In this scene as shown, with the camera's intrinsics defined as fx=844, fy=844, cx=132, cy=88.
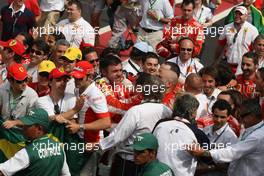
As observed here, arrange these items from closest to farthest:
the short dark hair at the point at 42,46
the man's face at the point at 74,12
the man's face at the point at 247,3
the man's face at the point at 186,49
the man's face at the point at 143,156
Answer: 1. the man's face at the point at 143,156
2. the short dark hair at the point at 42,46
3. the man's face at the point at 186,49
4. the man's face at the point at 74,12
5. the man's face at the point at 247,3

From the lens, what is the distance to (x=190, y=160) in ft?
29.9

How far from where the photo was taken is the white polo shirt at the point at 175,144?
8969mm

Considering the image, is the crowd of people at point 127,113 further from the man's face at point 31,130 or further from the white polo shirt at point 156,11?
the white polo shirt at point 156,11

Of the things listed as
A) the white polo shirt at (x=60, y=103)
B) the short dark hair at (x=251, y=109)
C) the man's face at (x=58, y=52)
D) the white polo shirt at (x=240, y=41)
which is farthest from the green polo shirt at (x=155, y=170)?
the white polo shirt at (x=240, y=41)

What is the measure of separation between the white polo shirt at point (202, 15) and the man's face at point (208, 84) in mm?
3593

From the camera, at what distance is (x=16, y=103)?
1021 centimetres

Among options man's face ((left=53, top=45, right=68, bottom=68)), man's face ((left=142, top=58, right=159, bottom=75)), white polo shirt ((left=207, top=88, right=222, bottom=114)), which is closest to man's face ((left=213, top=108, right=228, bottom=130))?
white polo shirt ((left=207, top=88, right=222, bottom=114))

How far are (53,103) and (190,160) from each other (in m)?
1.88

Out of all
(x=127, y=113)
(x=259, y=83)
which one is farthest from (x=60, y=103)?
(x=259, y=83)

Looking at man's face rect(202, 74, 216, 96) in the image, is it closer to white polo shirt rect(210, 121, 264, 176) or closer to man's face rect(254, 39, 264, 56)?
man's face rect(254, 39, 264, 56)

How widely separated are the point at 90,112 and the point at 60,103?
0.40m

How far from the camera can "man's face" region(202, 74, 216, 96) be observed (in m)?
11.3

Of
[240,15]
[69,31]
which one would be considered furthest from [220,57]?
[69,31]

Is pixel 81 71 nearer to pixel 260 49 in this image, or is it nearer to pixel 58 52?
pixel 58 52
